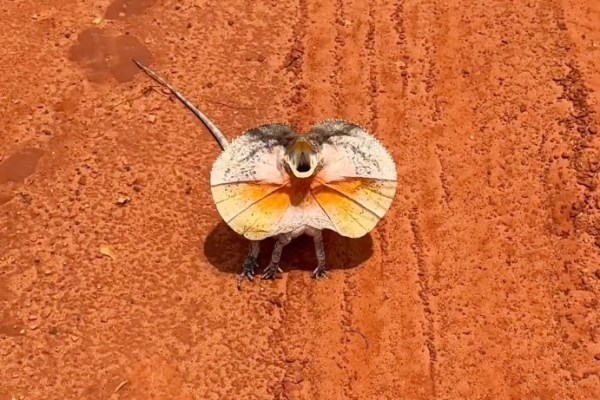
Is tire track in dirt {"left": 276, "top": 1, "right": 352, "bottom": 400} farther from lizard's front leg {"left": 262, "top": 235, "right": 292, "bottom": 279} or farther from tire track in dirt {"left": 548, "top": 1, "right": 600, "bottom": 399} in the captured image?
tire track in dirt {"left": 548, "top": 1, "right": 600, "bottom": 399}

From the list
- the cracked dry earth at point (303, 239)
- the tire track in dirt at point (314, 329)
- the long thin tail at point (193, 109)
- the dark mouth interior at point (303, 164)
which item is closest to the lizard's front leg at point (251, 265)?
the cracked dry earth at point (303, 239)

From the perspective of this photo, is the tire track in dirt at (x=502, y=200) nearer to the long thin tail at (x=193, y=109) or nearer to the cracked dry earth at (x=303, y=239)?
the cracked dry earth at (x=303, y=239)

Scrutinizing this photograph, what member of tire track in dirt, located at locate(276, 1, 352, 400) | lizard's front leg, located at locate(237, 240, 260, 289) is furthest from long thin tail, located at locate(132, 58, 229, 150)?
lizard's front leg, located at locate(237, 240, 260, 289)

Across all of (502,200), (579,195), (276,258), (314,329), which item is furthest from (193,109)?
(579,195)

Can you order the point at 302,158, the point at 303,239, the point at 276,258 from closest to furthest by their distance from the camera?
the point at 302,158 < the point at 276,258 < the point at 303,239

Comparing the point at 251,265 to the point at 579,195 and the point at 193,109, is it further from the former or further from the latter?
the point at 579,195

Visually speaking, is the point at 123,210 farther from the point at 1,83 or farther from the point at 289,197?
the point at 1,83

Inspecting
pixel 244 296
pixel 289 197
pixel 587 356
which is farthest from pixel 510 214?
pixel 244 296
